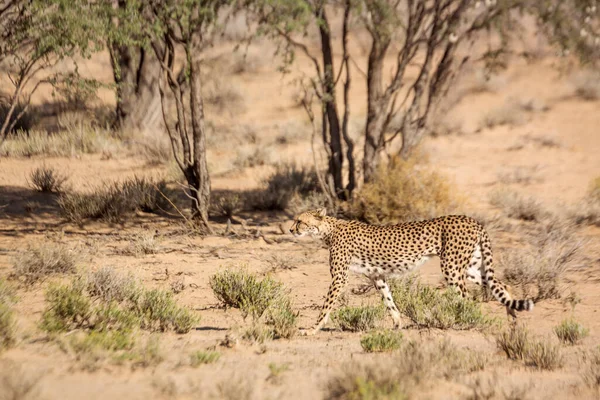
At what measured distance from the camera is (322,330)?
24.7 feet

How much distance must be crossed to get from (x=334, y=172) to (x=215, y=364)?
764cm

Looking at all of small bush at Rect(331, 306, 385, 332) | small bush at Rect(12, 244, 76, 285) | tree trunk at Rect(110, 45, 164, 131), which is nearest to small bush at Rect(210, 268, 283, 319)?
small bush at Rect(331, 306, 385, 332)

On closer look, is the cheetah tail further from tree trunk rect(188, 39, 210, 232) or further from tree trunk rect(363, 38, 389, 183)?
tree trunk rect(188, 39, 210, 232)

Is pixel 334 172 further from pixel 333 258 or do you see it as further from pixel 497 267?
pixel 333 258

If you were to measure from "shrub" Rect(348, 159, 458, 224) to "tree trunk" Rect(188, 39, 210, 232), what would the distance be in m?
2.49

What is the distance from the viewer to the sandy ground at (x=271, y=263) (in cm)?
521

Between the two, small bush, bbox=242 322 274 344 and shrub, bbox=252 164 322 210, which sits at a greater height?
shrub, bbox=252 164 322 210

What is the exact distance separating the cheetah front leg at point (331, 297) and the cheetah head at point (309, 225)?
21.0 inches

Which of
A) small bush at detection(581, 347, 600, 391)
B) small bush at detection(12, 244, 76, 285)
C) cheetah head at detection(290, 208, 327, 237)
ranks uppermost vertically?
cheetah head at detection(290, 208, 327, 237)

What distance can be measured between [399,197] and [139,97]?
7586mm

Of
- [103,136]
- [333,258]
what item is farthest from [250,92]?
[333,258]

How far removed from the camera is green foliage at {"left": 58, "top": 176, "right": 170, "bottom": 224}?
465 inches

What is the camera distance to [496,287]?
289 inches

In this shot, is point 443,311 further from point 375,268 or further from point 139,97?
point 139,97
